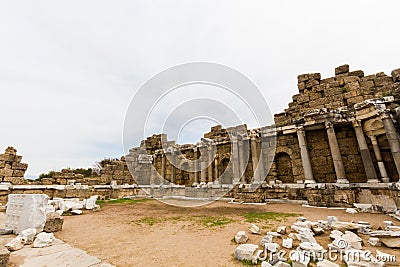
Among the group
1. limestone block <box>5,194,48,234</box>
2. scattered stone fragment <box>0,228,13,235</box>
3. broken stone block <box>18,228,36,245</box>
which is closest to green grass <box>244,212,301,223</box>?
broken stone block <box>18,228,36,245</box>

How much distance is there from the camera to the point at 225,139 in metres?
15.6

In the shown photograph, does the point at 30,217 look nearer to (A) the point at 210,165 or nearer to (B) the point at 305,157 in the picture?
(B) the point at 305,157

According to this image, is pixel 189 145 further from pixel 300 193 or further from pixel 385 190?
pixel 385 190

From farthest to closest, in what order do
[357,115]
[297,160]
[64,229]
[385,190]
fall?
[297,160], [357,115], [385,190], [64,229]

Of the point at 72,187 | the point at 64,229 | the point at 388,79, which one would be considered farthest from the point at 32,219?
the point at 388,79

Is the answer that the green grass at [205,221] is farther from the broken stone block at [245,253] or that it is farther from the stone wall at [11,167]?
the stone wall at [11,167]

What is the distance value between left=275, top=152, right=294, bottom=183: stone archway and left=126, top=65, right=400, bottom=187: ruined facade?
63 mm

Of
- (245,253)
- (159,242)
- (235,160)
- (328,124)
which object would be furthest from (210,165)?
(245,253)

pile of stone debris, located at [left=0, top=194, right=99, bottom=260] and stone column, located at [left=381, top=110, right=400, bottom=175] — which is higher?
stone column, located at [left=381, top=110, right=400, bottom=175]

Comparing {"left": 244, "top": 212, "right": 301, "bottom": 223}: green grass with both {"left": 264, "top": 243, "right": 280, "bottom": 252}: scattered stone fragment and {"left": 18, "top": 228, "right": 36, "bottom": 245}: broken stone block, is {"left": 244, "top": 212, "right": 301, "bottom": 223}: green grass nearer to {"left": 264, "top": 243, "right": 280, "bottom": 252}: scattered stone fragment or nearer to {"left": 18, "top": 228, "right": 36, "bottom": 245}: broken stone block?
{"left": 264, "top": 243, "right": 280, "bottom": 252}: scattered stone fragment

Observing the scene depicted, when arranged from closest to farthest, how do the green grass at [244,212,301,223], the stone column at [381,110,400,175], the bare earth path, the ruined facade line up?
1. the bare earth path
2. the green grass at [244,212,301,223]
3. the stone column at [381,110,400,175]
4. the ruined facade

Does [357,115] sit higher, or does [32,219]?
[357,115]

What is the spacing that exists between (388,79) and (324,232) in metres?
12.7

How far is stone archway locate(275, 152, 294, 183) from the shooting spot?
1272 centimetres
